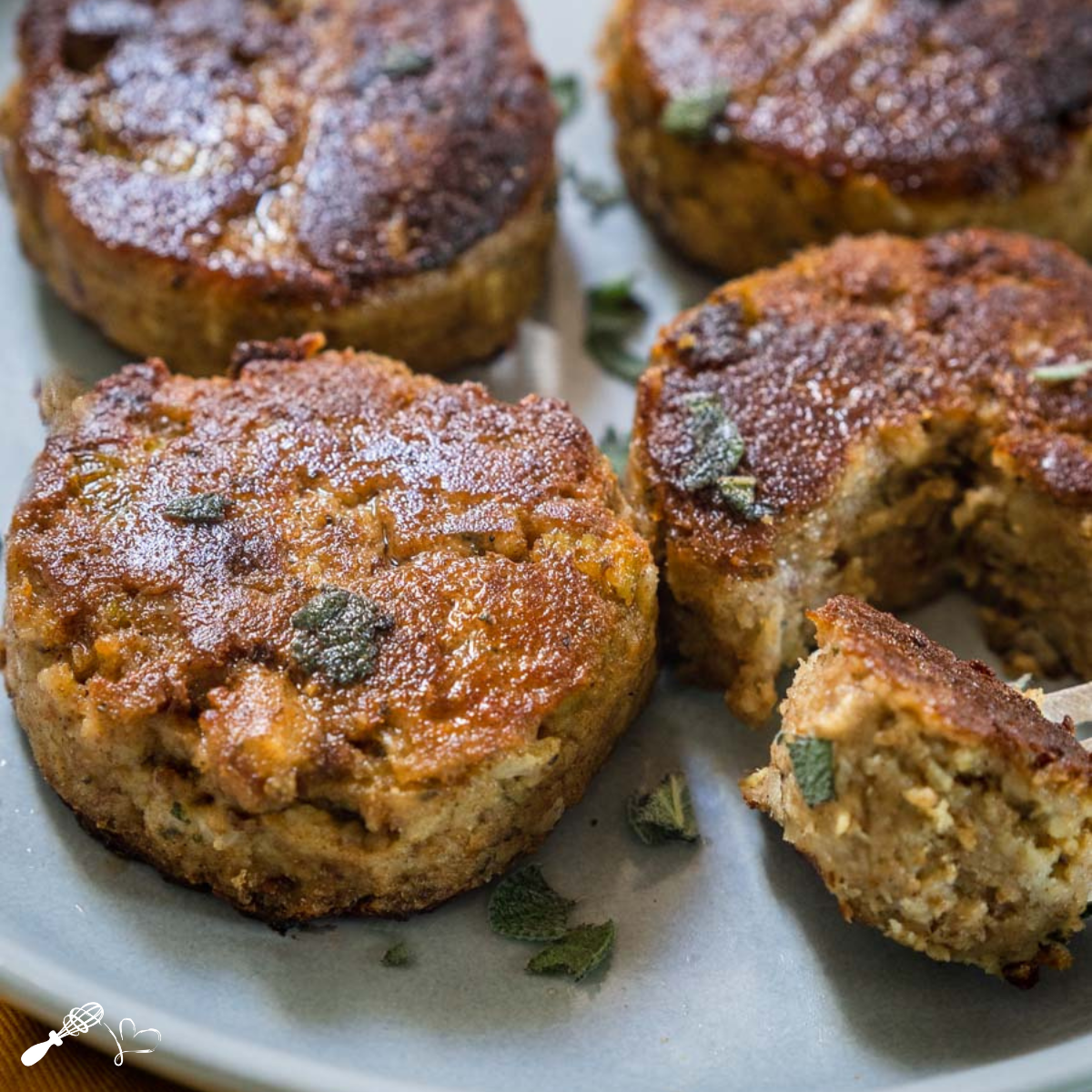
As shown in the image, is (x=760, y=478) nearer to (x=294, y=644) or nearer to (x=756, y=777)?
(x=756, y=777)

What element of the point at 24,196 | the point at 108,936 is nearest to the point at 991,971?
the point at 108,936

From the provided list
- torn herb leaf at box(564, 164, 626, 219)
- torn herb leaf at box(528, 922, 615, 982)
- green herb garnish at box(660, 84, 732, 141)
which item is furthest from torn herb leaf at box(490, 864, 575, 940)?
torn herb leaf at box(564, 164, 626, 219)

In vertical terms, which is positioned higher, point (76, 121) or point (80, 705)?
point (76, 121)

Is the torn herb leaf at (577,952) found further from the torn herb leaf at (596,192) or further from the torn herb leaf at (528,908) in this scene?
the torn herb leaf at (596,192)

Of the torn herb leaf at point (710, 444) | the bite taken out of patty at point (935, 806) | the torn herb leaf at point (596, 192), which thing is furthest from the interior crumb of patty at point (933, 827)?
the torn herb leaf at point (596, 192)

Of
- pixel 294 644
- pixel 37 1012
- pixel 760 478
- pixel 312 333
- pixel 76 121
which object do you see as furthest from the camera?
pixel 76 121

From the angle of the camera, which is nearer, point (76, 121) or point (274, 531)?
point (274, 531)

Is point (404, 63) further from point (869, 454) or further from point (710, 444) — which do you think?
point (869, 454)
